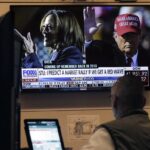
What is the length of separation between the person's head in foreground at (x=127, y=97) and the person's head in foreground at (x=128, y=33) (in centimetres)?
162

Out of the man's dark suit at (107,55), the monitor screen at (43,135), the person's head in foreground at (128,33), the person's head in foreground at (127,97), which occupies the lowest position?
the monitor screen at (43,135)

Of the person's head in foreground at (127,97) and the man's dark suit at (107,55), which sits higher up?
the man's dark suit at (107,55)

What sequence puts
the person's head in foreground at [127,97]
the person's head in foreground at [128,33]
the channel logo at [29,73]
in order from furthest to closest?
the person's head in foreground at [128,33] < the channel logo at [29,73] < the person's head in foreground at [127,97]

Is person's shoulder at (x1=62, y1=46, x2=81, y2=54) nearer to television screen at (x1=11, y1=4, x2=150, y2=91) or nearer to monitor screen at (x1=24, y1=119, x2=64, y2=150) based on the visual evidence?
television screen at (x1=11, y1=4, x2=150, y2=91)

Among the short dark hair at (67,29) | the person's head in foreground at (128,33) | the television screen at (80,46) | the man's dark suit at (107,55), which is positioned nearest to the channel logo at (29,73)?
the television screen at (80,46)

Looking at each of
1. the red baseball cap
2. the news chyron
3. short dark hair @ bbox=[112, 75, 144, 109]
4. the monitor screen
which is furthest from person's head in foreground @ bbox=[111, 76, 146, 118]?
the red baseball cap

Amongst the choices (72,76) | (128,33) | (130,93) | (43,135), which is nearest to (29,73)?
(72,76)

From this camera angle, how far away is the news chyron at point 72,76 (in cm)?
365

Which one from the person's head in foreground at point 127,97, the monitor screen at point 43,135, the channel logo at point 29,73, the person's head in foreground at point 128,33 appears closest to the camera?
the person's head in foreground at point 127,97

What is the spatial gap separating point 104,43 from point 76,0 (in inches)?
17.4

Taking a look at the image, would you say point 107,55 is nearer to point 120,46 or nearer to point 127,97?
point 120,46

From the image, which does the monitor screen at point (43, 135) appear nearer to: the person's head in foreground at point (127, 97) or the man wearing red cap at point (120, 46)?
the man wearing red cap at point (120, 46)

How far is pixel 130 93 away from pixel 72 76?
1611 mm

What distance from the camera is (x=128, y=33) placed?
→ 3785 millimetres
